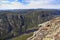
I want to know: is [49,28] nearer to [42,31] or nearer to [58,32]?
[42,31]

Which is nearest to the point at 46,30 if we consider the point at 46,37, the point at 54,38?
the point at 46,37

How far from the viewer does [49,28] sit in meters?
26.9

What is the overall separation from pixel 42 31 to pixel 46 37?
2.60 metres

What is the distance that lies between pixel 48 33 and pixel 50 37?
5.31ft

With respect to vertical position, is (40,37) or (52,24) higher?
(52,24)

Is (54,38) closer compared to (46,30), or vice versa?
(54,38)

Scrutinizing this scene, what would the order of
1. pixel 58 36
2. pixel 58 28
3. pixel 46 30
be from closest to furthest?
pixel 58 36 → pixel 58 28 → pixel 46 30

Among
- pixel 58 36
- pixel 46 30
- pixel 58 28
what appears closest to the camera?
pixel 58 36

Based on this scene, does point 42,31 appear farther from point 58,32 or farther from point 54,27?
point 58,32

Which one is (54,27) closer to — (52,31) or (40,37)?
(52,31)

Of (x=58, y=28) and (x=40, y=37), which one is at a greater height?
(x=58, y=28)

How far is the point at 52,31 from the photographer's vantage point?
25.5 metres

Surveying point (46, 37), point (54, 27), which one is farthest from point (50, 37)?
point (54, 27)

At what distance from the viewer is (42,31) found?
89.2 feet
